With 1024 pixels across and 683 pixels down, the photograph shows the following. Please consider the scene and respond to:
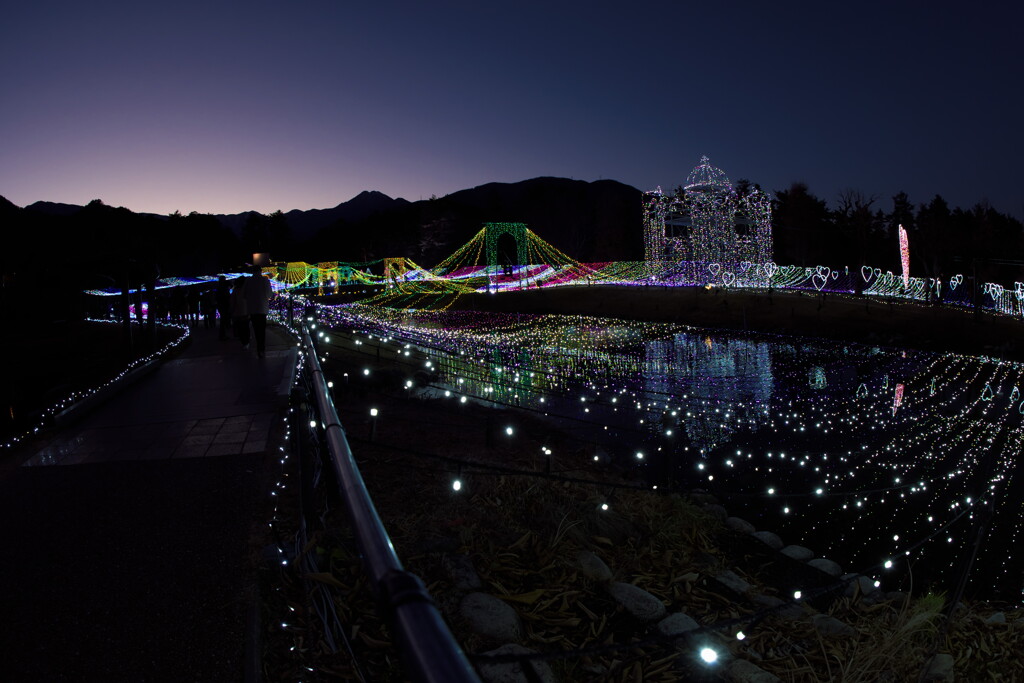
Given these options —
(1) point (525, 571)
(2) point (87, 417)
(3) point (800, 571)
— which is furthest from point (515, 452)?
(2) point (87, 417)

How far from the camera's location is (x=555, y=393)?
11.3 meters

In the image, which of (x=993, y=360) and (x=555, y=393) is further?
(x=993, y=360)

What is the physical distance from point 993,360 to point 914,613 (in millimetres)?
15276

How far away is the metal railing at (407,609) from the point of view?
0.73 metres

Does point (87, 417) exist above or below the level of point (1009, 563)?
above

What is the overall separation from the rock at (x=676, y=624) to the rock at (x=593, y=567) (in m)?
0.47

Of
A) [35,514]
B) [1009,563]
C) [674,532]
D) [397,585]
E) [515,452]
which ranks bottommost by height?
[1009,563]

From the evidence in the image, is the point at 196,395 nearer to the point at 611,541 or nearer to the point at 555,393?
the point at 611,541

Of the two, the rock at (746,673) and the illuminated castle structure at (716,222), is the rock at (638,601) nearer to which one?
the rock at (746,673)

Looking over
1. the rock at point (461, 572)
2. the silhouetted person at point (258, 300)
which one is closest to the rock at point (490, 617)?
the rock at point (461, 572)

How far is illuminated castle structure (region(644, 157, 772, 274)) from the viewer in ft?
99.7

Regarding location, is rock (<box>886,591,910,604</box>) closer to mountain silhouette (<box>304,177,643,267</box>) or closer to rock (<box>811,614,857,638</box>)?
rock (<box>811,614,857,638</box>)

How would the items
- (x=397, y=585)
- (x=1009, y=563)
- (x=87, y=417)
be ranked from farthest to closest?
(x=87, y=417) < (x=1009, y=563) < (x=397, y=585)

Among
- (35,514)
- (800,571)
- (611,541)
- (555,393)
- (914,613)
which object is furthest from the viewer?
(555,393)
